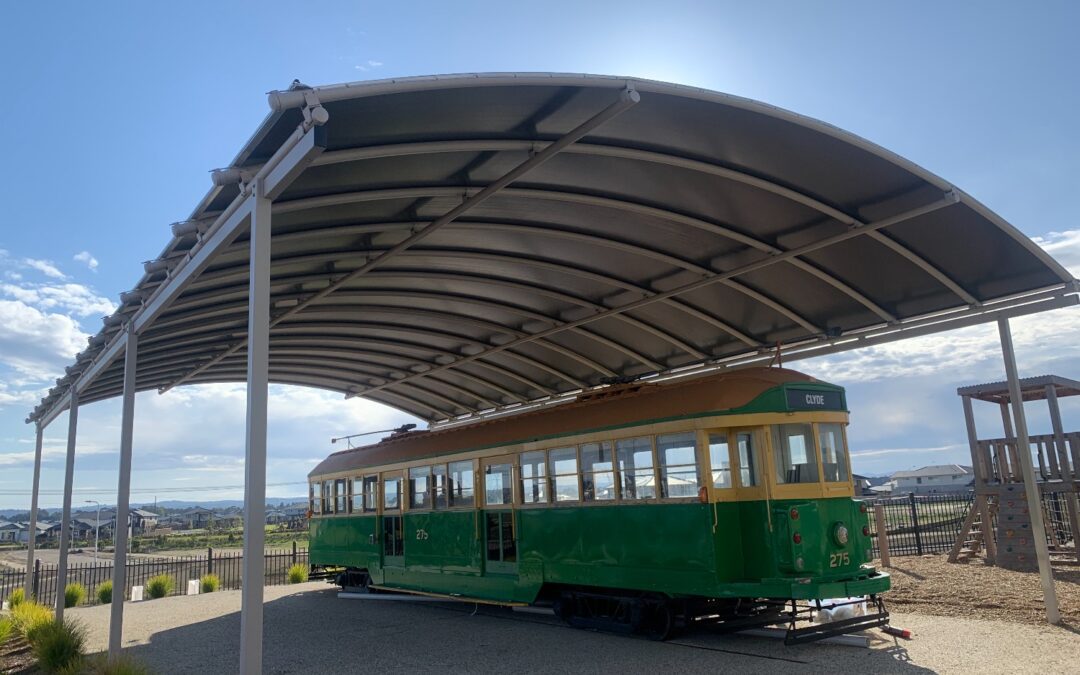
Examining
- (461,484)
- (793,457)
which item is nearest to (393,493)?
(461,484)

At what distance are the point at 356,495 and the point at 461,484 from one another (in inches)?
167

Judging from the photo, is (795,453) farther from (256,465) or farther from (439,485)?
(439,485)

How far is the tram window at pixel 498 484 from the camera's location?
11.6 m

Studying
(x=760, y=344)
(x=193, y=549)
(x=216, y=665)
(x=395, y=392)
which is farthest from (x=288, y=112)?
(x=193, y=549)

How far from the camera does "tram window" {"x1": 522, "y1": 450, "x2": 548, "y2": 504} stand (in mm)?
10930

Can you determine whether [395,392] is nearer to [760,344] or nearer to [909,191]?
[760,344]

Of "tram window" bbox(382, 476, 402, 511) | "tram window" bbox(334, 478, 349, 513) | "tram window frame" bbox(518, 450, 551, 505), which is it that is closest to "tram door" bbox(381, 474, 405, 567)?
Result: "tram window" bbox(382, 476, 402, 511)

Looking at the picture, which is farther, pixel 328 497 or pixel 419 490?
pixel 328 497

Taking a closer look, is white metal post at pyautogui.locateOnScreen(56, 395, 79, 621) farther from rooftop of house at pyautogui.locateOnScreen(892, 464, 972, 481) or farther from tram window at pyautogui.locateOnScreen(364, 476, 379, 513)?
rooftop of house at pyautogui.locateOnScreen(892, 464, 972, 481)

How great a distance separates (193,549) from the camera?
52.2 metres

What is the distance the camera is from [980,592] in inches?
456

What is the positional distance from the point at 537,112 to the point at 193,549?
173 ft

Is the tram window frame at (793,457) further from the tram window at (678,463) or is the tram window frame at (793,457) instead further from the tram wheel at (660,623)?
the tram wheel at (660,623)

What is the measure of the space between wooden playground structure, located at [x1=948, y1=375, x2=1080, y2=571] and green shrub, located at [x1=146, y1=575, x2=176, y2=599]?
1831cm
